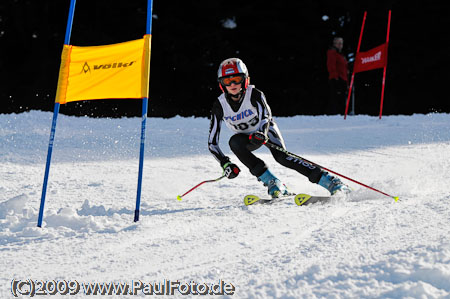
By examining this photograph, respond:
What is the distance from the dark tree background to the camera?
1533 centimetres

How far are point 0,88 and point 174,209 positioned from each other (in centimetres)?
1391

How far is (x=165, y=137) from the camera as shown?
740 cm

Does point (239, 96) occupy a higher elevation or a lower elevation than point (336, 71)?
lower

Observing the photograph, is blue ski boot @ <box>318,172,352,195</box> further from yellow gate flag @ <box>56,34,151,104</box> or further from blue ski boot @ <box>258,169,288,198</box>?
yellow gate flag @ <box>56,34,151,104</box>

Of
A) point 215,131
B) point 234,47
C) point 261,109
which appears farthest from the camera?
point 234,47

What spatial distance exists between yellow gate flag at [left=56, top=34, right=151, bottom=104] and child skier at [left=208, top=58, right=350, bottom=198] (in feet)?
3.17

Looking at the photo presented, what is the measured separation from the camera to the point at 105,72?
11.1 feet

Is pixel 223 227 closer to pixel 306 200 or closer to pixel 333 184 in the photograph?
pixel 306 200

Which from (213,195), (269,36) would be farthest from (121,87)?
(269,36)

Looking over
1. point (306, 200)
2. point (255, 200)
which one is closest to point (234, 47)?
point (255, 200)

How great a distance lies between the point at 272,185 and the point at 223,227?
1.10 meters

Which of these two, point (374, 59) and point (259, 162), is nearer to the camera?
point (259, 162)

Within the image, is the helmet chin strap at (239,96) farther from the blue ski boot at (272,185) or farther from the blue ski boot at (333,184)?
the blue ski boot at (333,184)

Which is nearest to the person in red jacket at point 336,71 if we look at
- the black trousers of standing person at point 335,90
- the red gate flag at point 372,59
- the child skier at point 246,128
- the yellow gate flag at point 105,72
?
the black trousers of standing person at point 335,90
